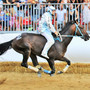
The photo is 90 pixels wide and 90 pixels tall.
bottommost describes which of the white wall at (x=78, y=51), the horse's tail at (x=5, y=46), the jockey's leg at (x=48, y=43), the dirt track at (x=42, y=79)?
the dirt track at (x=42, y=79)

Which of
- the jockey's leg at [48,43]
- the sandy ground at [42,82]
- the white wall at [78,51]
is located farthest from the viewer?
the white wall at [78,51]

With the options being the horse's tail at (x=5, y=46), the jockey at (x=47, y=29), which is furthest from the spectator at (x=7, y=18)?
the jockey at (x=47, y=29)

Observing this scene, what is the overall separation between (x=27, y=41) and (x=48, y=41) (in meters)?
0.65

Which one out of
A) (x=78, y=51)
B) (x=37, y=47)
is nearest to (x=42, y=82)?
(x=37, y=47)

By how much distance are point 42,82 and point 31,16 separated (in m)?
3.17

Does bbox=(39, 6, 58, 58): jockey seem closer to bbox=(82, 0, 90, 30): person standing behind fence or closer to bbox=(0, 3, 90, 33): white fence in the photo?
bbox=(0, 3, 90, 33): white fence

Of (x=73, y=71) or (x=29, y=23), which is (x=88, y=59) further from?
(x=29, y=23)

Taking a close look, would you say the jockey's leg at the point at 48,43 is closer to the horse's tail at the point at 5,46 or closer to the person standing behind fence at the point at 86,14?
the horse's tail at the point at 5,46

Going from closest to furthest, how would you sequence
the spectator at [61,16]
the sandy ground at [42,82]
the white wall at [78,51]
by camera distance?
the sandy ground at [42,82] → the white wall at [78,51] → the spectator at [61,16]

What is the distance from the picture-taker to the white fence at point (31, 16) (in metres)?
10.5

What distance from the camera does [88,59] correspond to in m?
10.3

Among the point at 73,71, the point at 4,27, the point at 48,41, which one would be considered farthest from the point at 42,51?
the point at 4,27

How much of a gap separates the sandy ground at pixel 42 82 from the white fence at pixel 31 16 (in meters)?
1.91

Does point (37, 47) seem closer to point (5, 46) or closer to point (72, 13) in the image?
point (5, 46)
